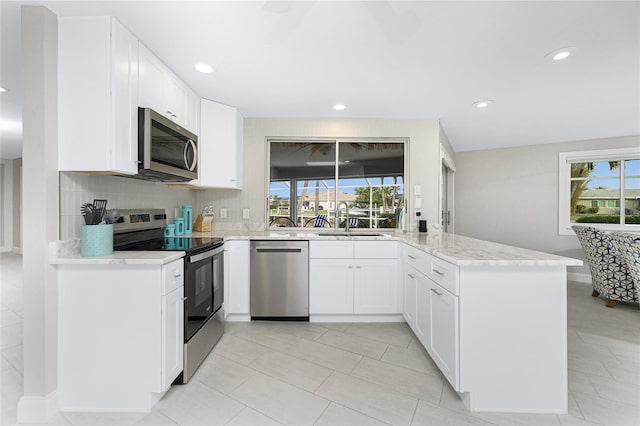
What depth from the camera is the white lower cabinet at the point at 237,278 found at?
292cm

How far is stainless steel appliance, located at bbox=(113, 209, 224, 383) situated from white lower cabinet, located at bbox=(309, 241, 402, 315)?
0.93 m

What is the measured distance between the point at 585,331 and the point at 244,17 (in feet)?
12.8

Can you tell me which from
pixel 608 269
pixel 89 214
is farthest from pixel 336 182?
pixel 608 269

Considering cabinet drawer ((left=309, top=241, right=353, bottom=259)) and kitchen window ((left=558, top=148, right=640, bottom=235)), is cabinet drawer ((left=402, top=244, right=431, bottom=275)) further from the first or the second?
kitchen window ((left=558, top=148, right=640, bottom=235))

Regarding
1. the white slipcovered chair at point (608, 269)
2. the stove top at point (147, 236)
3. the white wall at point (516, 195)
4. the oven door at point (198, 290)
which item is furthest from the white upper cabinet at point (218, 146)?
the white slipcovered chair at point (608, 269)

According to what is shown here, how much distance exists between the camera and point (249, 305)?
9.73 ft

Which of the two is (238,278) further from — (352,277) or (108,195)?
(108,195)

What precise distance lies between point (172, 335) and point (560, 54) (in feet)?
10.6

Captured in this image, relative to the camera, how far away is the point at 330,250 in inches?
116

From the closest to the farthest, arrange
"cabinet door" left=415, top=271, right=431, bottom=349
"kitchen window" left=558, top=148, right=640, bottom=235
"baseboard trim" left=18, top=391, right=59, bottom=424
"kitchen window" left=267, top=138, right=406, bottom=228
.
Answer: "baseboard trim" left=18, top=391, right=59, bottom=424 < "cabinet door" left=415, top=271, right=431, bottom=349 < "kitchen window" left=267, top=138, right=406, bottom=228 < "kitchen window" left=558, top=148, right=640, bottom=235

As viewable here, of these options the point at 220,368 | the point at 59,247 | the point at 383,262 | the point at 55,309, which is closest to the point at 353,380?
the point at 220,368

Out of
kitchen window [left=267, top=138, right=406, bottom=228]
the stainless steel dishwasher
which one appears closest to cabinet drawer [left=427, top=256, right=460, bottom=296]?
the stainless steel dishwasher

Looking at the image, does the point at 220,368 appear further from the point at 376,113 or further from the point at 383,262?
the point at 376,113

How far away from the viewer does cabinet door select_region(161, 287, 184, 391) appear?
5.57ft
